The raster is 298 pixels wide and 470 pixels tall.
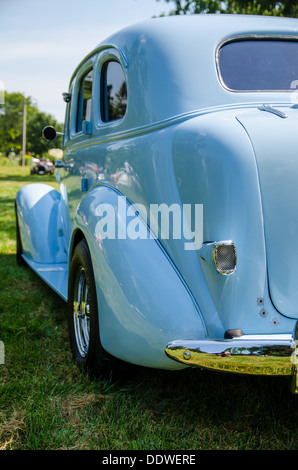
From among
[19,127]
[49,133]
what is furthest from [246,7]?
[19,127]

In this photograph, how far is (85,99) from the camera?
378cm

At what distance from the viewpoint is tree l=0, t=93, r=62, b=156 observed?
63216mm

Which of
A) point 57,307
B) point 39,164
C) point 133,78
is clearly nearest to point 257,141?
point 133,78

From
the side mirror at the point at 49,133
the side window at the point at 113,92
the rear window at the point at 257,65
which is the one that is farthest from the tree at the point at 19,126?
the rear window at the point at 257,65

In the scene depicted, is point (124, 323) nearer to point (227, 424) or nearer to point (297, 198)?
point (227, 424)

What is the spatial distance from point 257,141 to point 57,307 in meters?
2.70

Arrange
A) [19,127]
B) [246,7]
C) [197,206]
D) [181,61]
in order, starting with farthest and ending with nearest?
1. [19,127]
2. [246,7]
3. [181,61]
4. [197,206]

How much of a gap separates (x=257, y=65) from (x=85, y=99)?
175cm

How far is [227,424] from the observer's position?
2312mm

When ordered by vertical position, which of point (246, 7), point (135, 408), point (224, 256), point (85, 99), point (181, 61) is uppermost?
point (246, 7)

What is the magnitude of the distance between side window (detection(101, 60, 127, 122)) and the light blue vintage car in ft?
0.08

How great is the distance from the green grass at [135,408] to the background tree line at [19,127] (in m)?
57.7

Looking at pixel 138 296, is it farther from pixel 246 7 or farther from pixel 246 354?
pixel 246 7
